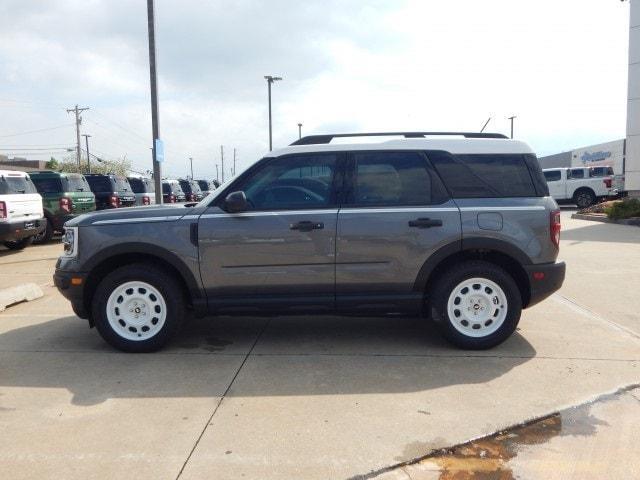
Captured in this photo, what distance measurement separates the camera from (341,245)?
15.9 feet

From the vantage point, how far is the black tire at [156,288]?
4930 millimetres

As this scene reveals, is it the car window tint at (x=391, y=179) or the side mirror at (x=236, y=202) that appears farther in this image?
the car window tint at (x=391, y=179)

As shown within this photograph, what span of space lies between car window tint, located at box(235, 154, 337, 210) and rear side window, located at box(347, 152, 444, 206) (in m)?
0.25

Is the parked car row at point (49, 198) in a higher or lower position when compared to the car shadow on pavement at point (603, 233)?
higher

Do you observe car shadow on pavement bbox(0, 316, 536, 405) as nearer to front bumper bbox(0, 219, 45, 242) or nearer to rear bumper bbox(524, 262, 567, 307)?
rear bumper bbox(524, 262, 567, 307)

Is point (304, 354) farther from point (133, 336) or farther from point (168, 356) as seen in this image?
point (133, 336)

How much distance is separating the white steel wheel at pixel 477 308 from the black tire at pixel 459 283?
28mm

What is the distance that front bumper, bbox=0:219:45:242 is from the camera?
444 inches

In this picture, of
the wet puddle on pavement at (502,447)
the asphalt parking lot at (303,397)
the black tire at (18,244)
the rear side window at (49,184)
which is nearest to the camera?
the wet puddle on pavement at (502,447)

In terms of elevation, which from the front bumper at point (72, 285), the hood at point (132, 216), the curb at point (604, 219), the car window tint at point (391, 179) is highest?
the car window tint at point (391, 179)

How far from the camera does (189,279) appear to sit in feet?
16.1

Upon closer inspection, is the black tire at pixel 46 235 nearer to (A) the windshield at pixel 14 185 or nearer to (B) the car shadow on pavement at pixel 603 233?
(A) the windshield at pixel 14 185

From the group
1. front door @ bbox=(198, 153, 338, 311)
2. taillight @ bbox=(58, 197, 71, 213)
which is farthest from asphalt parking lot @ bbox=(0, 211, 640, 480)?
taillight @ bbox=(58, 197, 71, 213)

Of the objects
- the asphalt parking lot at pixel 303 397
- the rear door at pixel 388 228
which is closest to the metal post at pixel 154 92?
the asphalt parking lot at pixel 303 397
